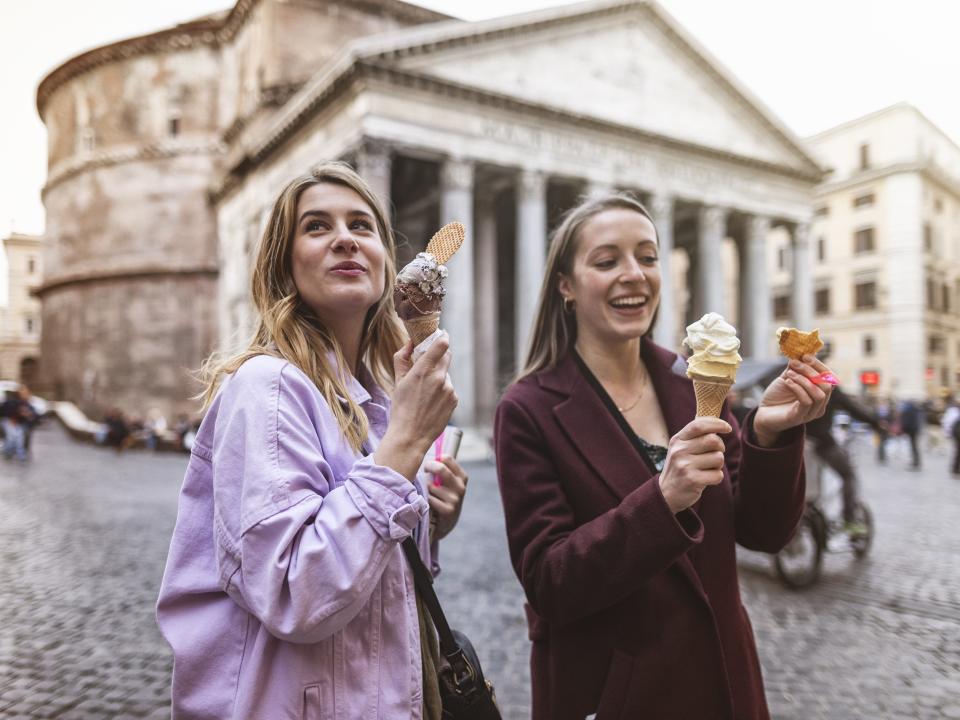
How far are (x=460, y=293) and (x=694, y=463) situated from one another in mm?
19258

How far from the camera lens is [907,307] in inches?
1576

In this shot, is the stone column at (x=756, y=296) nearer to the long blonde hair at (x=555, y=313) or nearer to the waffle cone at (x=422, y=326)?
the long blonde hair at (x=555, y=313)

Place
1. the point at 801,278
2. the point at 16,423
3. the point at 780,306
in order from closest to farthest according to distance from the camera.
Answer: the point at 16,423 → the point at 801,278 → the point at 780,306

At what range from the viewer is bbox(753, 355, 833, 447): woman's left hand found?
6.04 ft

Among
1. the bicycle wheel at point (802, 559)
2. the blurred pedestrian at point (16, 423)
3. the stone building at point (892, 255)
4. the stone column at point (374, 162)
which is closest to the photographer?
the bicycle wheel at point (802, 559)

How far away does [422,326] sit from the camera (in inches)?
68.8

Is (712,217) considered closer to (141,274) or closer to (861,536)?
(861,536)

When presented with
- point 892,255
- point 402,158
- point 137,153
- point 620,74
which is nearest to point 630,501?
point 402,158

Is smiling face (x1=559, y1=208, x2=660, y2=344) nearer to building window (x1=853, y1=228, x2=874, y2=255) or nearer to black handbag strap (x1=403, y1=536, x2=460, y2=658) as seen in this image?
black handbag strap (x1=403, y1=536, x2=460, y2=658)

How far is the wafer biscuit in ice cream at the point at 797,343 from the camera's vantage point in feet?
6.08

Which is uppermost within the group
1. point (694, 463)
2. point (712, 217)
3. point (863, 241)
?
point (863, 241)

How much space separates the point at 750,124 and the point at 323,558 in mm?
30581

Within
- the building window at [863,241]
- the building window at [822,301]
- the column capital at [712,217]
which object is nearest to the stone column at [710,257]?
the column capital at [712,217]

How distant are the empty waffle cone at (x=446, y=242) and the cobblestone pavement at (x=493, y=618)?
10.1 ft
